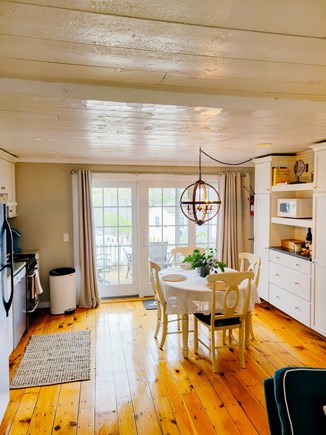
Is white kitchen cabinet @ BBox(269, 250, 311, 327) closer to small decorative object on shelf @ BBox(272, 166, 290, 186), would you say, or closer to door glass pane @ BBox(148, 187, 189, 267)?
small decorative object on shelf @ BBox(272, 166, 290, 186)

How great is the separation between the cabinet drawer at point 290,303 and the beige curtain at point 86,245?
2752 mm

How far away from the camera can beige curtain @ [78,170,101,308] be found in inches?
188

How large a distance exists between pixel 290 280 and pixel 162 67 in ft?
11.6

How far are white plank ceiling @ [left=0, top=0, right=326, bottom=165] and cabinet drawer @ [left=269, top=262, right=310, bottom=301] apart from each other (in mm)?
1937

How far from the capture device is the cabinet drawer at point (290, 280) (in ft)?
12.5

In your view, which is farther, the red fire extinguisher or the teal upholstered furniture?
the red fire extinguisher

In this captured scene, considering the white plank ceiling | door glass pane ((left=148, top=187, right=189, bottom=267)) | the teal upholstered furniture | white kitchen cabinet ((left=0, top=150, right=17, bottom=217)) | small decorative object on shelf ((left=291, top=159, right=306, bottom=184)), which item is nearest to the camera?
the white plank ceiling

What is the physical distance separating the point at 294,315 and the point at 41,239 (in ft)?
12.7

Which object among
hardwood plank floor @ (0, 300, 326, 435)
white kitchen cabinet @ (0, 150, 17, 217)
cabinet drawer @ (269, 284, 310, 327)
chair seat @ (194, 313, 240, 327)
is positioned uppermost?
white kitchen cabinet @ (0, 150, 17, 217)

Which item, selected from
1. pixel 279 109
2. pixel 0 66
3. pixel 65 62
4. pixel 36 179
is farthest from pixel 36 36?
pixel 36 179

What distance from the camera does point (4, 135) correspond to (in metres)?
2.94

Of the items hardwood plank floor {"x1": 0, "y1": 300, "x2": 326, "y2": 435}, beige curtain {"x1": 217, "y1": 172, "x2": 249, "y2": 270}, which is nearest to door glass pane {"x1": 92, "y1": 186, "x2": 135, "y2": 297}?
hardwood plank floor {"x1": 0, "y1": 300, "x2": 326, "y2": 435}

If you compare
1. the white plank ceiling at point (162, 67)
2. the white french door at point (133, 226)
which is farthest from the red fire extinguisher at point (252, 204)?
the white plank ceiling at point (162, 67)

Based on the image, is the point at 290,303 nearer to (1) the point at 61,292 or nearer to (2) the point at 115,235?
(2) the point at 115,235
